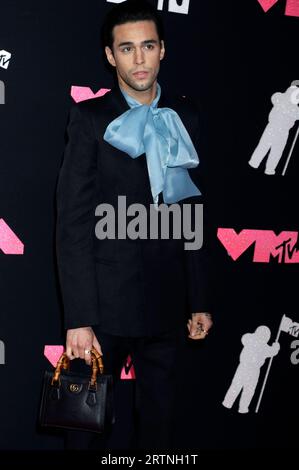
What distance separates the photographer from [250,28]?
2549 millimetres

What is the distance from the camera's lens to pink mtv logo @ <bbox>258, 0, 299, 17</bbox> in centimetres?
255

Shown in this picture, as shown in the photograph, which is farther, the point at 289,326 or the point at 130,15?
the point at 289,326

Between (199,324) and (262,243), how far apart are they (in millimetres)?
710

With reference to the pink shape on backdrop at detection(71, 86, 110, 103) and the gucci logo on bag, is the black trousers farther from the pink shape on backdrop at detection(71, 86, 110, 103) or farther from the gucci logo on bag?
the pink shape on backdrop at detection(71, 86, 110, 103)

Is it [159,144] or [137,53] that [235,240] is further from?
[137,53]

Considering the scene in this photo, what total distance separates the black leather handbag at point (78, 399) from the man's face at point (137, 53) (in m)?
0.91

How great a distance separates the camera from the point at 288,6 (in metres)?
2.58

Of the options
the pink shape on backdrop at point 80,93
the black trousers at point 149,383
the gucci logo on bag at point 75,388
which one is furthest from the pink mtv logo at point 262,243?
the gucci logo on bag at point 75,388

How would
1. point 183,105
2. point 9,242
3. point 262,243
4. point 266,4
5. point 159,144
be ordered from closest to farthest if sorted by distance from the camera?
1. point 159,144
2. point 183,105
3. point 9,242
4. point 266,4
5. point 262,243

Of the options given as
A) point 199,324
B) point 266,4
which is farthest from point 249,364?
point 266,4

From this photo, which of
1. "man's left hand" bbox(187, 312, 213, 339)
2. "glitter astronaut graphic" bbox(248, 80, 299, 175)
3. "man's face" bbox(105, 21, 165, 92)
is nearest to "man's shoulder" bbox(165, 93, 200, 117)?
"man's face" bbox(105, 21, 165, 92)
